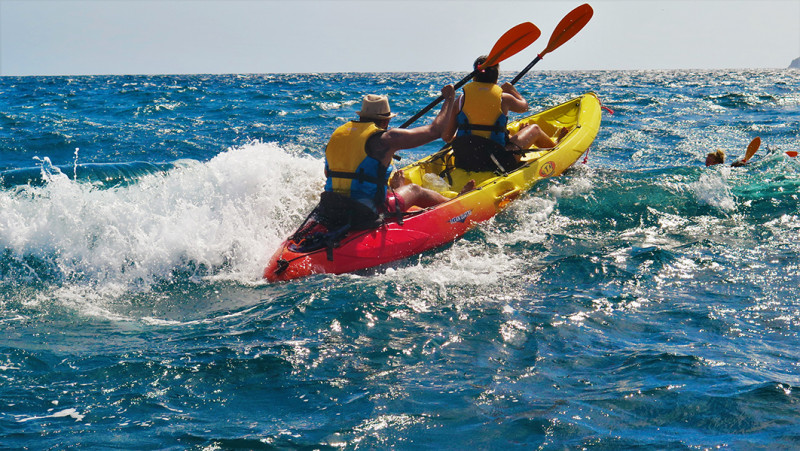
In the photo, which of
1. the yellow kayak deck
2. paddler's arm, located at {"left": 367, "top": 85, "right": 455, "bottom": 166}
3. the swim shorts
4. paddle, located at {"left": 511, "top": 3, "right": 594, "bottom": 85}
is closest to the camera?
paddler's arm, located at {"left": 367, "top": 85, "right": 455, "bottom": 166}

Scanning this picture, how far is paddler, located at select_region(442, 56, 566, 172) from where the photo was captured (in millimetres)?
7645

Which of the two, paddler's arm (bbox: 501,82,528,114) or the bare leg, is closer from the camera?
paddler's arm (bbox: 501,82,528,114)

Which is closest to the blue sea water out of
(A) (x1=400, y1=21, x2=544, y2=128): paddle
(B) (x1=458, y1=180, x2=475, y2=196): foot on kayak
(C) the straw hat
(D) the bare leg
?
(B) (x1=458, y1=180, x2=475, y2=196): foot on kayak

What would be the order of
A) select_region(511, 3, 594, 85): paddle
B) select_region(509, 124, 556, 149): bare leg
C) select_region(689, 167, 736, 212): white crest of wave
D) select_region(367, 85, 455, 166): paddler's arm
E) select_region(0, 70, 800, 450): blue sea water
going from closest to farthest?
select_region(0, 70, 800, 450): blue sea water < select_region(367, 85, 455, 166): paddler's arm < select_region(689, 167, 736, 212): white crest of wave < select_region(509, 124, 556, 149): bare leg < select_region(511, 3, 594, 85): paddle

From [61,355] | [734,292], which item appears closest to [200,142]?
[61,355]

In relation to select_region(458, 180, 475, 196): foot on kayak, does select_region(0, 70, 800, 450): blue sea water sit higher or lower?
lower

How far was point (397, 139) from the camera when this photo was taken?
19.2 ft

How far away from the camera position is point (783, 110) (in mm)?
19266

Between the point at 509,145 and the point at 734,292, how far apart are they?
12.0 feet

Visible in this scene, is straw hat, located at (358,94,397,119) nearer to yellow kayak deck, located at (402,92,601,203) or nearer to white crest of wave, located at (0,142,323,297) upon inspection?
white crest of wave, located at (0,142,323,297)

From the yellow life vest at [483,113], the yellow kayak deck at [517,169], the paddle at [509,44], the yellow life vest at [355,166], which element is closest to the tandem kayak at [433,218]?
the yellow kayak deck at [517,169]

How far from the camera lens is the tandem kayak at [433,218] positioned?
236 inches

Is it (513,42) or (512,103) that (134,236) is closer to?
(512,103)

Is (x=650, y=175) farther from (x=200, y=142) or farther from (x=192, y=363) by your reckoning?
(x=200, y=142)
